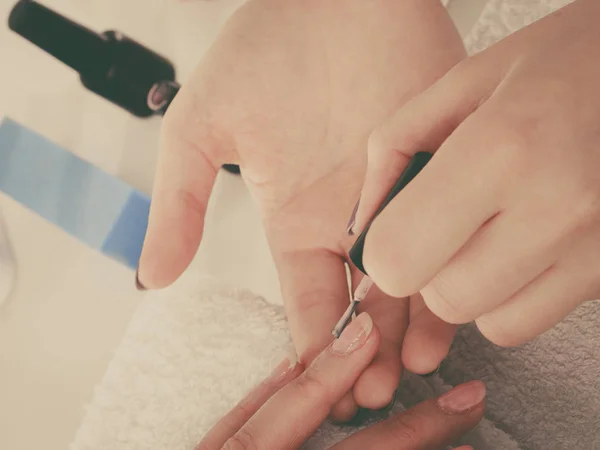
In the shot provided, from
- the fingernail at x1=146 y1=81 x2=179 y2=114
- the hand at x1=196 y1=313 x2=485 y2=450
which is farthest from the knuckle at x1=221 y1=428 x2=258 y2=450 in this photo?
the fingernail at x1=146 y1=81 x2=179 y2=114

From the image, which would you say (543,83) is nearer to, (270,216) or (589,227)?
(589,227)

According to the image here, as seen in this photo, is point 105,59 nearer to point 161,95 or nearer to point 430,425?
point 161,95

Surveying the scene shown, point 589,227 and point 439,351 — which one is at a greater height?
point 589,227

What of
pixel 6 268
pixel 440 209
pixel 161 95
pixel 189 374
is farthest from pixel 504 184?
pixel 6 268

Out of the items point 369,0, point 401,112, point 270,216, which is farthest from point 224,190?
point 401,112

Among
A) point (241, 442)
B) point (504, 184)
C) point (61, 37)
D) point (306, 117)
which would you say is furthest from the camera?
point (61, 37)

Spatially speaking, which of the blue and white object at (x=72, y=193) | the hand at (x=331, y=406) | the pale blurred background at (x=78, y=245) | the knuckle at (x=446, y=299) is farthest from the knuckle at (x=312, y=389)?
the blue and white object at (x=72, y=193)

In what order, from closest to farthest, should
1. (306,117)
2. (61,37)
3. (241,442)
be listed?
(241,442) → (306,117) → (61,37)
